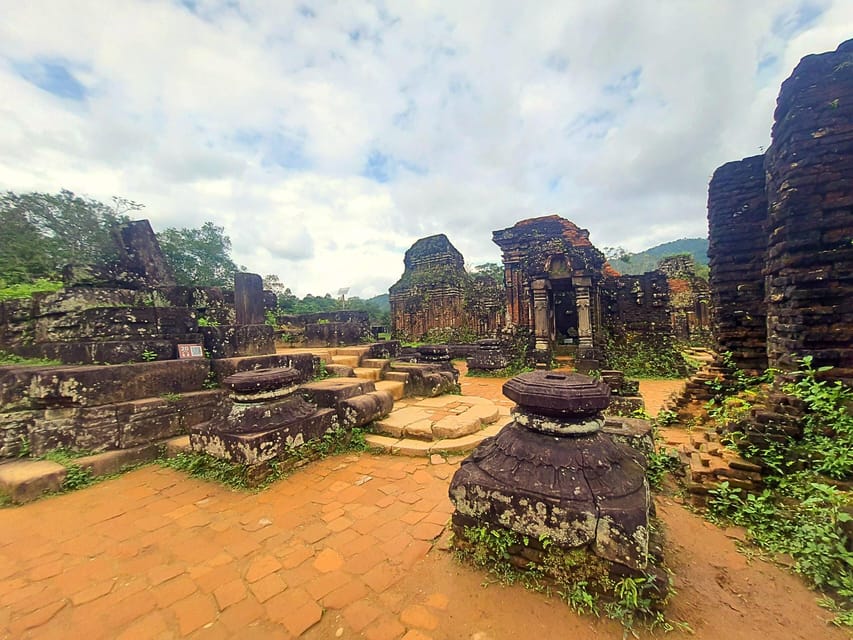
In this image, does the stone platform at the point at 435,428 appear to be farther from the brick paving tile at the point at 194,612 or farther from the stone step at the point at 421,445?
the brick paving tile at the point at 194,612

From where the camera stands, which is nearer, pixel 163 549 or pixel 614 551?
pixel 614 551

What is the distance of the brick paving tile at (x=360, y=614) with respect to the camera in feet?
5.40

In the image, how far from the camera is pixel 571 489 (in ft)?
6.10

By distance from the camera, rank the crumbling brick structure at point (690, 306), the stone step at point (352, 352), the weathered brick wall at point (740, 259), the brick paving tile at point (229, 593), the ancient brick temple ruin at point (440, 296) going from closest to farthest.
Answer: the brick paving tile at point (229, 593) → the weathered brick wall at point (740, 259) → the stone step at point (352, 352) → the crumbling brick structure at point (690, 306) → the ancient brick temple ruin at point (440, 296)

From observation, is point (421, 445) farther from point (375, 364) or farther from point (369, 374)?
point (375, 364)

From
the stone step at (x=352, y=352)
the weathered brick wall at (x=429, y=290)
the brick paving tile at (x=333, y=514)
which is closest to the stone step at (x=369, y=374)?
the stone step at (x=352, y=352)

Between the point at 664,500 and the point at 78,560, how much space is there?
14.8ft

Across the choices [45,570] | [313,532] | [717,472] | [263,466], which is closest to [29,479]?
[45,570]

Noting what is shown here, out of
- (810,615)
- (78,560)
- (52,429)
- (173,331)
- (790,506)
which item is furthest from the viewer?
(173,331)

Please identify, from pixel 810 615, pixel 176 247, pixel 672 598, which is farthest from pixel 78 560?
pixel 176 247

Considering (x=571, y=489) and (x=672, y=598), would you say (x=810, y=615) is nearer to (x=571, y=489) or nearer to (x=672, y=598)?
(x=672, y=598)

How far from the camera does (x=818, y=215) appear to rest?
3102mm

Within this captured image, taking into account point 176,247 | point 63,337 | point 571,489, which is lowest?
point 571,489

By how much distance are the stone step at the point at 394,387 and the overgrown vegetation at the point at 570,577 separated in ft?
11.9
